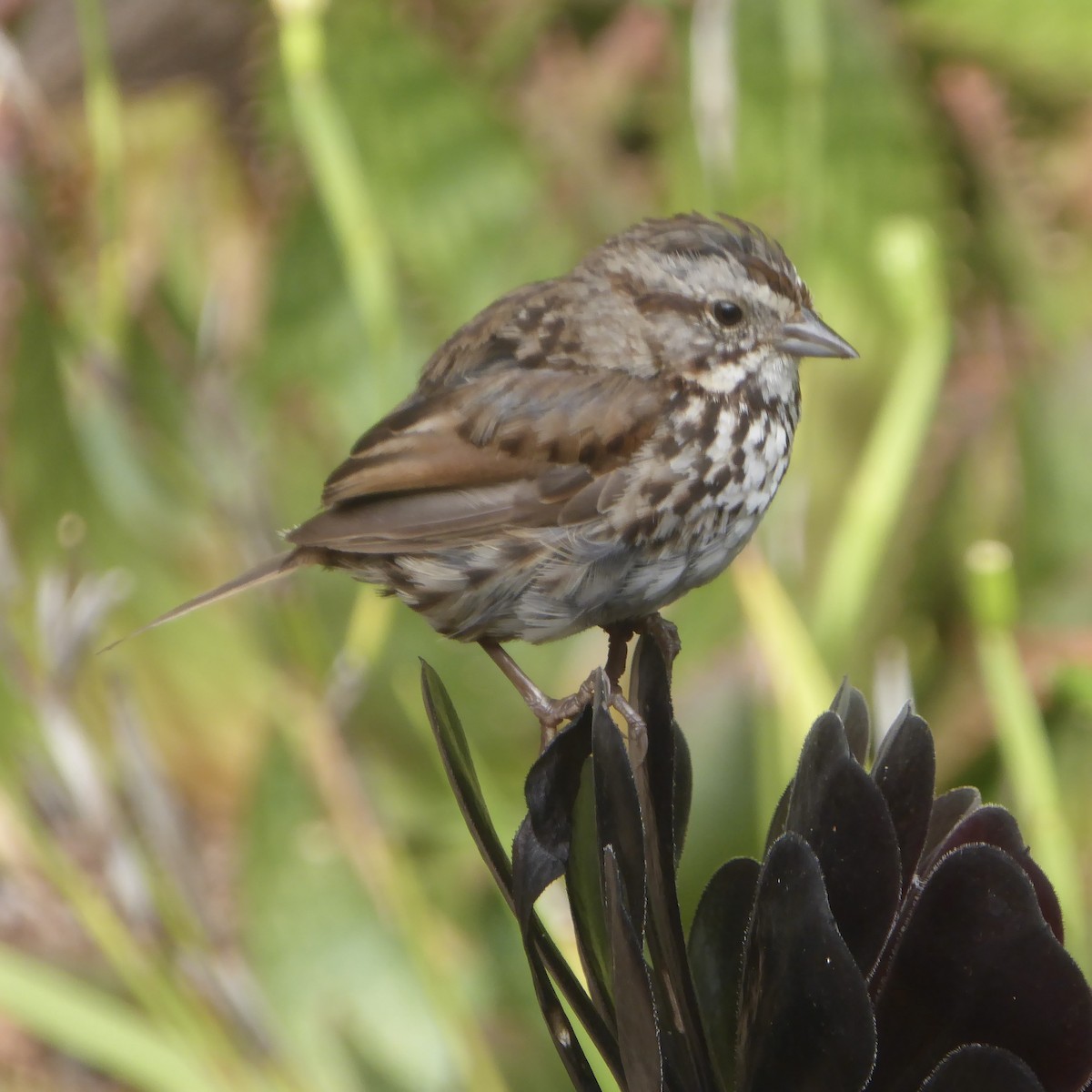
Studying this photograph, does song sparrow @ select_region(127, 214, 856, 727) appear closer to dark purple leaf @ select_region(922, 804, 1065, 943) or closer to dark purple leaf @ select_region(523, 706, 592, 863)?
dark purple leaf @ select_region(523, 706, 592, 863)

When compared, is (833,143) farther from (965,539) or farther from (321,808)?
(321,808)

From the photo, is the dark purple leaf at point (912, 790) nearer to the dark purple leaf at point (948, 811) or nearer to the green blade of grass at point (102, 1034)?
the dark purple leaf at point (948, 811)

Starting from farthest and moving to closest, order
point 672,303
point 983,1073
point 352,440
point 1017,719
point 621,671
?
point 352,440
point 672,303
point 1017,719
point 621,671
point 983,1073

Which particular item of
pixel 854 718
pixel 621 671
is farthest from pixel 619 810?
pixel 621 671

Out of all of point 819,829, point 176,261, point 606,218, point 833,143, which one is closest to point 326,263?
point 176,261

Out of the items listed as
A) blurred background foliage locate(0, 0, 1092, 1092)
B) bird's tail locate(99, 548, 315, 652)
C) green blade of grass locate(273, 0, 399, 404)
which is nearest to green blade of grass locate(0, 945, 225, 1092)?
blurred background foliage locate(0, 0, 1092, 1092)

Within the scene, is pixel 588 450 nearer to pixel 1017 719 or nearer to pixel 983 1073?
pixel 1017 719

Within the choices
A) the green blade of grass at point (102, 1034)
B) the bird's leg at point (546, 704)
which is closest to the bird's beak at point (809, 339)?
the bird's leg at point (546, 704)
